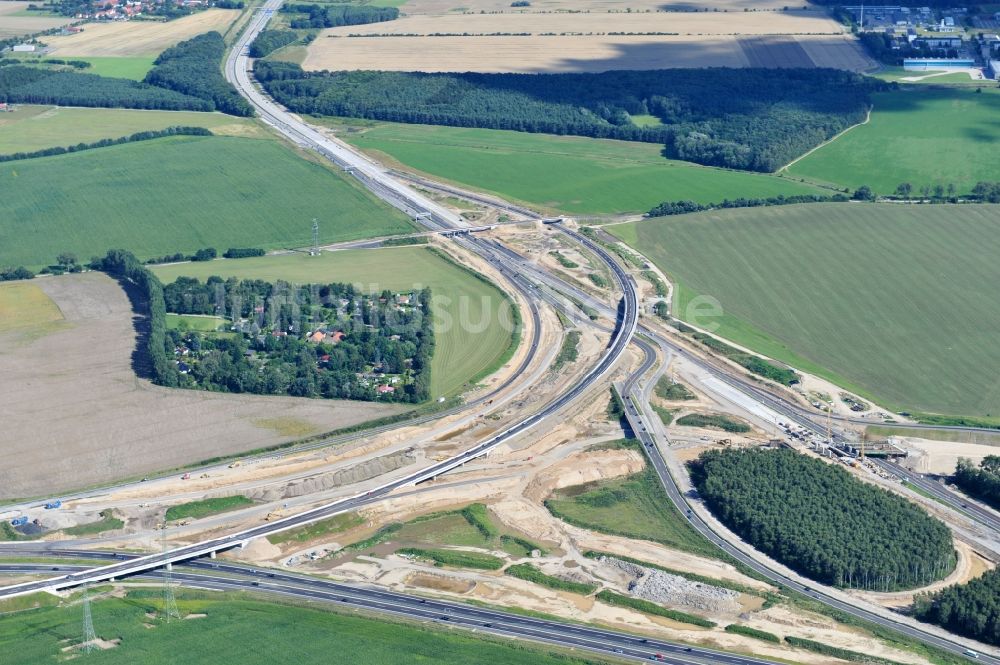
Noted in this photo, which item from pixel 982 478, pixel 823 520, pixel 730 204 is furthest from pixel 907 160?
pixel 823 520

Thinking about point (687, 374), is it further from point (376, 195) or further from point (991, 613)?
point (376, 195)

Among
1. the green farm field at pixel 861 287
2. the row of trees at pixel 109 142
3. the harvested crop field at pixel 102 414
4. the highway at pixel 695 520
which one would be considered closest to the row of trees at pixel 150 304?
the harvested crop field at pixel 102 414

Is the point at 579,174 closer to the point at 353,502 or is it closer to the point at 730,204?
the point at 730,204

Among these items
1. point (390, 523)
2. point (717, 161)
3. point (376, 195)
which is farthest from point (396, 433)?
point (717, 161)

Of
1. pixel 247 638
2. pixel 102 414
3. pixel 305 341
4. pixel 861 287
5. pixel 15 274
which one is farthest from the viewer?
pixel 15 274

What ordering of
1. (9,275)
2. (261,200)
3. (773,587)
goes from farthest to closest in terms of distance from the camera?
(261,200) → (9,275) → (773,587)

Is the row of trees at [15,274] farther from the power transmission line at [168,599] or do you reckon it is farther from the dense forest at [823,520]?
the dense forest at [823,520]

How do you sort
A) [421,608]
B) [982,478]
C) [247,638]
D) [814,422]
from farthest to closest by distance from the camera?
[814,422]
[982,478]
[421,608]
[247,638]
